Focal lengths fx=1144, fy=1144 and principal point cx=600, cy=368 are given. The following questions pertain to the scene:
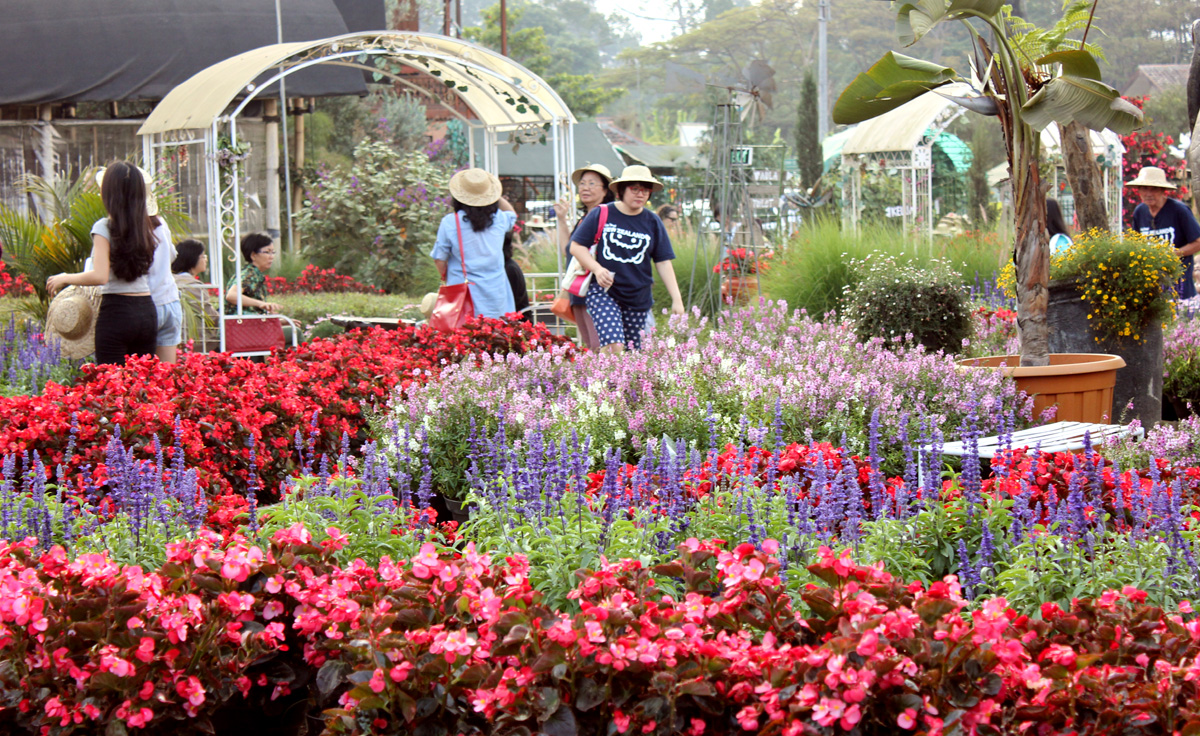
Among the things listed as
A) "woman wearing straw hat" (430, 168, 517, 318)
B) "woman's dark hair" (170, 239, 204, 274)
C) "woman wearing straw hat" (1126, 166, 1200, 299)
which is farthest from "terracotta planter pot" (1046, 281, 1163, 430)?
"woman's dark hair" (170, 239, 204, 274)

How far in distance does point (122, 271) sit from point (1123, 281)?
554 cm

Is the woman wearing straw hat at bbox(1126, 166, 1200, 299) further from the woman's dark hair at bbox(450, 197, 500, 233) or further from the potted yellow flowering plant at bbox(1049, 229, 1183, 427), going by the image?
the woman's dark hair at bbox(450, 197, 500, 233)

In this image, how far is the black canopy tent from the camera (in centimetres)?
1625

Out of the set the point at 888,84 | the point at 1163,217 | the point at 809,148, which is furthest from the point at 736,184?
the point at 809,148

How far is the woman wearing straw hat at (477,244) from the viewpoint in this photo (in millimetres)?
7797

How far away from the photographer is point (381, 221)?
1709 centimetres

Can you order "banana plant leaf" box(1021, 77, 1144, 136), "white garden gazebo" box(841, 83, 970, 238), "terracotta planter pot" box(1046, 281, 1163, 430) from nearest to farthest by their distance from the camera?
"banana plant leaf" box(1021, 77, 1144, 136) < "terracotta planter pot" box(1046, 281, 1163, 430) < "white garden gazebo" box(841, 83, 970, 238)

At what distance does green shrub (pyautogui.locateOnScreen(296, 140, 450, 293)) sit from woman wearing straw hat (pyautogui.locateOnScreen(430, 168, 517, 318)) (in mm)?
8278

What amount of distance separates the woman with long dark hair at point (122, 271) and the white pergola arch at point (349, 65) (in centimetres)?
285

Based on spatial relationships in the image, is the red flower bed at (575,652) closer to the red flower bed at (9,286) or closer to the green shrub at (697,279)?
the green shrub at (697,279)

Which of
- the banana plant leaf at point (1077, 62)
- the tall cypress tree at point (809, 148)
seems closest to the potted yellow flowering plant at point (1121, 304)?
the banana plant leaf at point (1077, 62)

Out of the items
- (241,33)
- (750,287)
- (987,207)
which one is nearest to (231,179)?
(750,287)

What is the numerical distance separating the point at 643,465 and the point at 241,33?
625 inches

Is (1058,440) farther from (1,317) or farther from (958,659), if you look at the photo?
(1,317)
